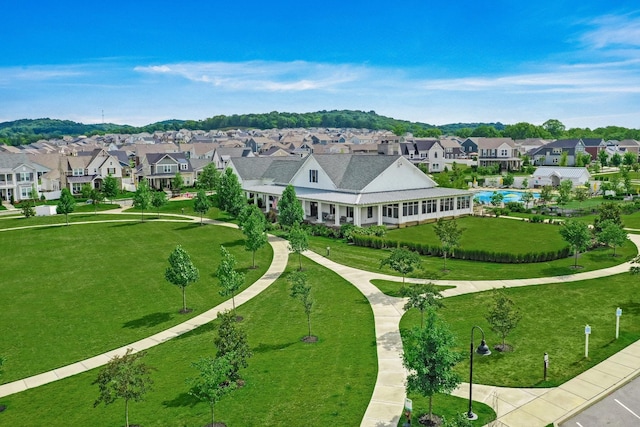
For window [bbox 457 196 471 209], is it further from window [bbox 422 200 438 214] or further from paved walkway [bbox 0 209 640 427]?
paved walkway [bbox 0 209 640 427]

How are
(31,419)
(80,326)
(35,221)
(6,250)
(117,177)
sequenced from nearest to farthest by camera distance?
(31,419) → (80,326) → (6,250) → (35,221) → (117,177)

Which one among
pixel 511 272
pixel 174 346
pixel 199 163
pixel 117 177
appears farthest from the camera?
pixel 199 163

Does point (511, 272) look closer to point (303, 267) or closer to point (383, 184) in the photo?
point (303, 267)

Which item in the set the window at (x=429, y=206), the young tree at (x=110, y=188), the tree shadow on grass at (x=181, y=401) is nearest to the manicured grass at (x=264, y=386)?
the tree shadow on grass at (x=181, y=401)

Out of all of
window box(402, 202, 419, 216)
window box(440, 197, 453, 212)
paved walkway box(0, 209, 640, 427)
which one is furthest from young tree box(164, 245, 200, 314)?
window box(440, 197, 453, 212)

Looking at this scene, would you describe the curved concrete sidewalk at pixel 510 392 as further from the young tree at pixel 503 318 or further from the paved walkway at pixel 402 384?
the young tree at pixel 503 318

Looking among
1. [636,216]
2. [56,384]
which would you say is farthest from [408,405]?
[636,216]

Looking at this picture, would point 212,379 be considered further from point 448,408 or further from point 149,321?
point 149,321
